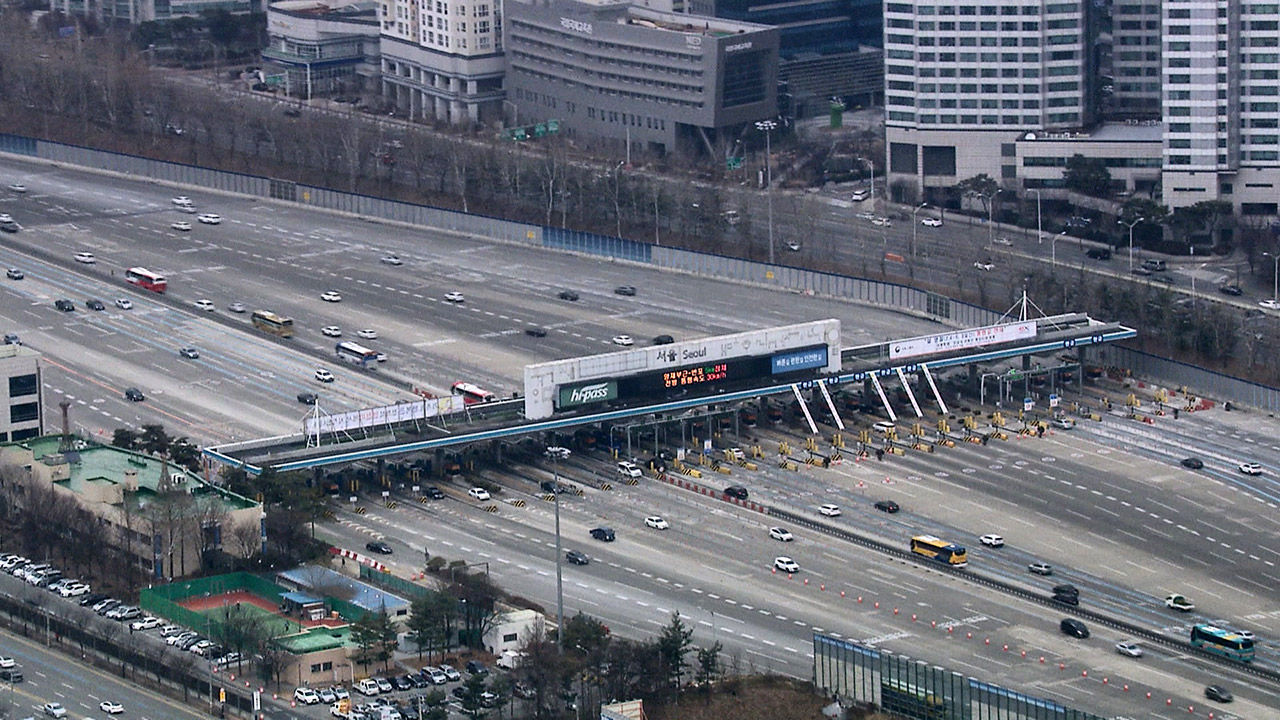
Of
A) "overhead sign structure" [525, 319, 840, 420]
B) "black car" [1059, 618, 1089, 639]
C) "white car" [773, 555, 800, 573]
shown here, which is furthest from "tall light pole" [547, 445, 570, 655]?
"black car" [1059, 618, 1089, 639]

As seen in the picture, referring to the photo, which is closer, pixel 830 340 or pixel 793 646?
pixel 793 646

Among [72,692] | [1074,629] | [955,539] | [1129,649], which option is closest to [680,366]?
[955,539]

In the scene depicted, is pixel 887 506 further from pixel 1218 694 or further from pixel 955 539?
pixel 1218 694

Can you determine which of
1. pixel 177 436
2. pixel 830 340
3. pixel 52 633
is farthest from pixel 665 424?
pixel 52 633

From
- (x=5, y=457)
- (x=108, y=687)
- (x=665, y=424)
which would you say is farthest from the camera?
(x=665, y=424)

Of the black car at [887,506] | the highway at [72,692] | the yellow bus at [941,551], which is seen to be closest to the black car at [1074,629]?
the yellow bus at [941,551]

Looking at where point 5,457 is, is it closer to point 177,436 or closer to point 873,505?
point 177,436

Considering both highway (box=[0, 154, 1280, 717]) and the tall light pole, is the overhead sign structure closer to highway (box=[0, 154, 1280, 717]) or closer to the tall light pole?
the tall light pole
